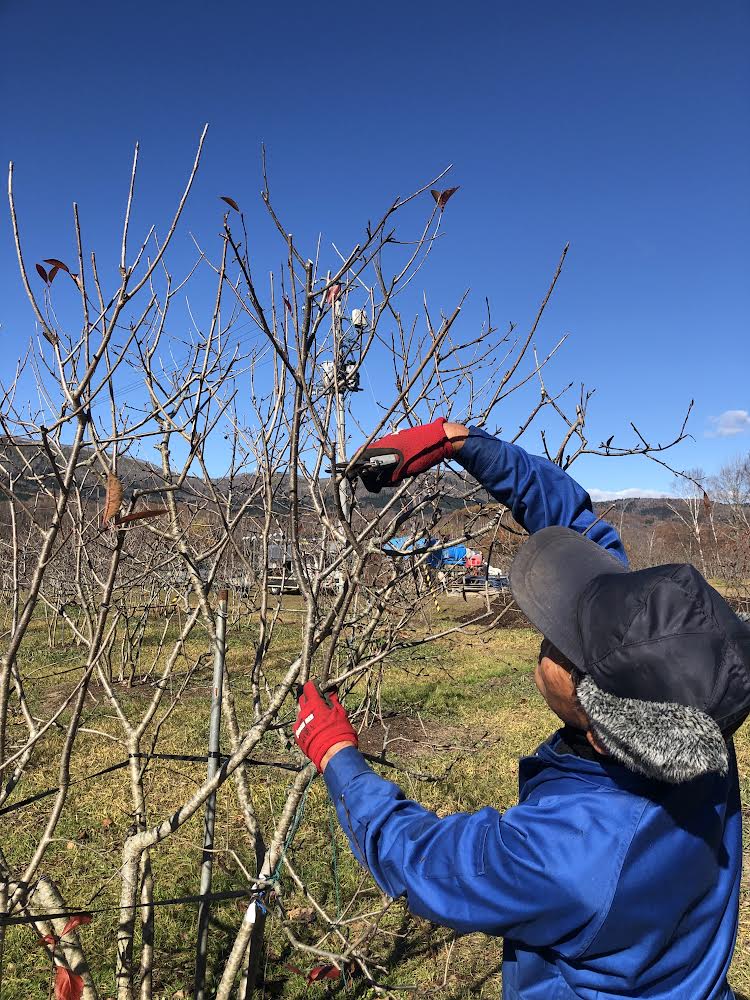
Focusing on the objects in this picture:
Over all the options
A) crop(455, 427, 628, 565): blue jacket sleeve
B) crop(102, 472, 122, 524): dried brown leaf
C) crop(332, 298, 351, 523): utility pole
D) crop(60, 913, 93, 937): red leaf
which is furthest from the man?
crop(60, 913, 93, 937): red leaf

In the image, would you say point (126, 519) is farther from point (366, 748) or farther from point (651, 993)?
point (366, 748)

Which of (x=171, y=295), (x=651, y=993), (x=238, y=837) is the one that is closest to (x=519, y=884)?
(x=651, y=993)

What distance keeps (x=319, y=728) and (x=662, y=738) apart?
2.10ft

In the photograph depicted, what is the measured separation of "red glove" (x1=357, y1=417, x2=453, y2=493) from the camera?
159 cm

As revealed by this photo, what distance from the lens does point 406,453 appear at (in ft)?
5.28

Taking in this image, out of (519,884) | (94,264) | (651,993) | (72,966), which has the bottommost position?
(72,966)

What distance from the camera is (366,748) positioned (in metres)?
6.25

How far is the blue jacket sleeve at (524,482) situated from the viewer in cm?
168

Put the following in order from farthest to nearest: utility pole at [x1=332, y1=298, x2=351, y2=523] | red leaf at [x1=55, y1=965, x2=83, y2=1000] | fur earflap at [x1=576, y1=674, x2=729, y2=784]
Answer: utility pole at [x1=332, y1=298, x2=351, y2=523], red leaf at [x1=55, y1=965, x2=83, y2=1000], fur earflap at [x1=576, y1=674, x2=729, y2=784]

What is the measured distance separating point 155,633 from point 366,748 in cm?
817

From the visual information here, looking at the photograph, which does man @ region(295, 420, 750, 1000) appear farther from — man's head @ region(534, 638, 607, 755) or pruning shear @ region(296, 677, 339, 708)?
pruning shear @ region(296, 677, 339, 708)

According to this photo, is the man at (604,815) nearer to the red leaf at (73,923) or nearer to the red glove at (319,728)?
the red glove at (319,728)

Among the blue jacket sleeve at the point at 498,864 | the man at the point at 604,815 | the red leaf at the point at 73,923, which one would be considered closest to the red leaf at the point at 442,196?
the man at the point at 604,815

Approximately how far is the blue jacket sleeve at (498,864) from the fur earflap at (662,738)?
6.2 inches
